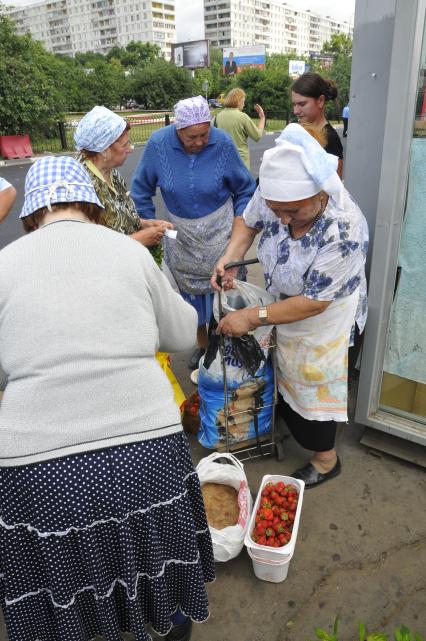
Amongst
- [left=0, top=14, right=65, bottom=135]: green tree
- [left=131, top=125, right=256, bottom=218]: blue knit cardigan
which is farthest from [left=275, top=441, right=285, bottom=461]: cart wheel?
[left=0, top=14, right=65, bottom=135]: green tree

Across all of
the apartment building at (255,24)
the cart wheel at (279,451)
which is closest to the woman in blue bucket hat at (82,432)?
the cart wheel at (279,451)

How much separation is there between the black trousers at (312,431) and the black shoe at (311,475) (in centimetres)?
14

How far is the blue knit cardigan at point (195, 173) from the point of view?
2957 mm

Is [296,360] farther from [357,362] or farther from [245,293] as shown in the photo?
[357,362]

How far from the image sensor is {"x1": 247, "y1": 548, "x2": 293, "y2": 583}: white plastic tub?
6.53 ft

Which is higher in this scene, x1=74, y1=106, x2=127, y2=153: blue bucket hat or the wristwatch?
x1=74, y1=106, x2=127, y2=153: blue bucket hat

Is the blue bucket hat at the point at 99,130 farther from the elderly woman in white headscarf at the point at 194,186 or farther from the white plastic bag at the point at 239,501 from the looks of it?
the white plastic bag at the point at 239,501

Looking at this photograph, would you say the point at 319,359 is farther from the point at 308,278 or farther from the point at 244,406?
the point at 244,406

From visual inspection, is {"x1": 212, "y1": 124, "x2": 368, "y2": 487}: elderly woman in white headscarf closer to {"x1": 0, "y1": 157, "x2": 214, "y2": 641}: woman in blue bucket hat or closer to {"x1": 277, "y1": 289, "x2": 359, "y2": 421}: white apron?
{"x1": 277, "y1": 289, "x2": 359, "y2": 421}: white apron

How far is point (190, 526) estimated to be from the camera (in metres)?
1.48

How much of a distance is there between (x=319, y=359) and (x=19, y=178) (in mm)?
12170

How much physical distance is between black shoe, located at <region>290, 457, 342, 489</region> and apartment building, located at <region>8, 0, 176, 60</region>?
4582 inches

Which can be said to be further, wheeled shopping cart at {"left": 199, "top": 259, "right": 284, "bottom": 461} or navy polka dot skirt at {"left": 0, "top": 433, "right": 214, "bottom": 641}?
wheeled shopping cart at {"left": 199, "top": 259, "right": 284, "bottom": 461}

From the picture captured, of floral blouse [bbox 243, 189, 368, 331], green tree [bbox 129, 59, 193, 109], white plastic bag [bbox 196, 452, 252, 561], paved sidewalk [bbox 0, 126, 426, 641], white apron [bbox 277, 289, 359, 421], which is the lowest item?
paved sidewalk [bbox 0, 126, 426, 641]
